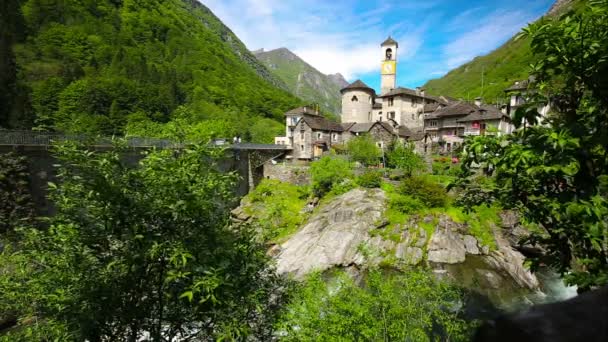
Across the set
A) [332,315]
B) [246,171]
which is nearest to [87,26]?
[246,171]

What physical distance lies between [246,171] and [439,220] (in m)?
28.1

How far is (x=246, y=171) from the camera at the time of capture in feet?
153

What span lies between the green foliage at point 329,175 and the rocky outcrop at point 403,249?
721 centimetres

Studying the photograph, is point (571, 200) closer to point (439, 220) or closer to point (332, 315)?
point (332, 315)

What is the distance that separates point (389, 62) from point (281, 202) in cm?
4314

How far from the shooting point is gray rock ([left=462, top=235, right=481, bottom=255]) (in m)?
25.2

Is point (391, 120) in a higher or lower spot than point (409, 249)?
higher

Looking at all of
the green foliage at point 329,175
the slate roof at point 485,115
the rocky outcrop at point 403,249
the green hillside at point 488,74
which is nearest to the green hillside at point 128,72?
the green foliage at point 329,175

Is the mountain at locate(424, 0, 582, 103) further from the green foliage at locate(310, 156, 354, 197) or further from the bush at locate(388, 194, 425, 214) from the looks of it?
the bush at locate(388, 194, 425, 214)

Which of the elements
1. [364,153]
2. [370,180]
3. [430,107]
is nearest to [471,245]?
[370,180]

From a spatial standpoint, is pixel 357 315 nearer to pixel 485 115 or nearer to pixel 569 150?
pixel 569 150

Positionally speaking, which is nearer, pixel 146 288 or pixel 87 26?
pixel 146 288

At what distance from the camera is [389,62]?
65938 mm

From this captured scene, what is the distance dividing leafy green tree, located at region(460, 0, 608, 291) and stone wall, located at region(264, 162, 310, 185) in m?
37.6
